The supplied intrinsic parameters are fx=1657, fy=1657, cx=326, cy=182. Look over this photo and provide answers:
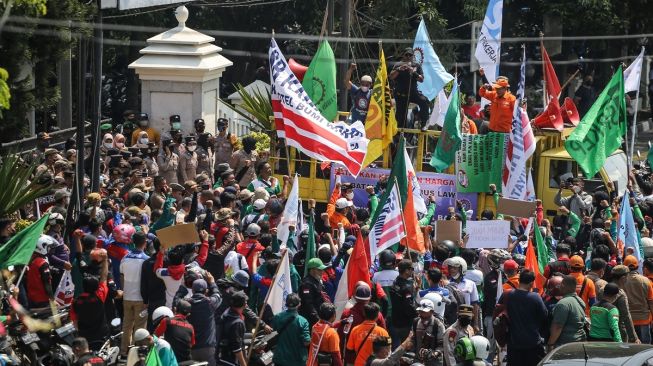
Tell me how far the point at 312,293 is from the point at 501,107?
6.87 metres

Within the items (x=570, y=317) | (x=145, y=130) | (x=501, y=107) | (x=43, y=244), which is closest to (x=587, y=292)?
(x=570, y=317)

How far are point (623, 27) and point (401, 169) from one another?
18.0 metres

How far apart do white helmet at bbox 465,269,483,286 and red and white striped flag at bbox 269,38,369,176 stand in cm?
283

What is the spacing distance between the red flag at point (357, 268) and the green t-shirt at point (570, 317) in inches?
71.7

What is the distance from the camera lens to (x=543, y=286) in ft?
55.3

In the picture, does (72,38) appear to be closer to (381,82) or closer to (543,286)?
(381,82)

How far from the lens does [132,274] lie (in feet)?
52.4

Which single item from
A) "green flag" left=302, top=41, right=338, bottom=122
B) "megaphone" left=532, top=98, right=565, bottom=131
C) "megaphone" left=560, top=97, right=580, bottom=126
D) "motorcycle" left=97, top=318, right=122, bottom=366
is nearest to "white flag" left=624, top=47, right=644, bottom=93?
"megaphone" left=560, top=97, right=580, bottom=126

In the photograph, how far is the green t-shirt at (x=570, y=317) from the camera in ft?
49.4

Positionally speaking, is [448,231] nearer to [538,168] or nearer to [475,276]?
[475,276]

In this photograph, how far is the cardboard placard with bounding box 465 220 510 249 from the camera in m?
17.4

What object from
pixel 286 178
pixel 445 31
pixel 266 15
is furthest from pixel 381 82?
pixel 266 15

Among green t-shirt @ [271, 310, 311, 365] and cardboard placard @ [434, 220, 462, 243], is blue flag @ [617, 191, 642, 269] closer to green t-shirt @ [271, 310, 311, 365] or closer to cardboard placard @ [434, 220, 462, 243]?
cardboard placard @ [434, 220, 462, 243]

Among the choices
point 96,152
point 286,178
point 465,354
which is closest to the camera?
point 465,354
